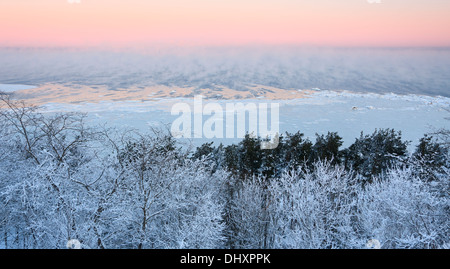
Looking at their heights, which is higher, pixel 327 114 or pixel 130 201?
pixel 130 201

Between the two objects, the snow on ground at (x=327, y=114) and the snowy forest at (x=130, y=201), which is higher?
the snowy forest at (x=130, y=201)

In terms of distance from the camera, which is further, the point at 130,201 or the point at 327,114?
the point at 327,114

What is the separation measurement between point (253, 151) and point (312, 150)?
5562mm

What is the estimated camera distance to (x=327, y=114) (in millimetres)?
A: 81812

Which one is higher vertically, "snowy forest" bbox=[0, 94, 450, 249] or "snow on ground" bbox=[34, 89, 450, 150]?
"snowy forest" bbox=[0, 94, 450, 249]

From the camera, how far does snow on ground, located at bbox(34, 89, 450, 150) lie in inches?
2361

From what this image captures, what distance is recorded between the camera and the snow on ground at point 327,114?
60.0 m

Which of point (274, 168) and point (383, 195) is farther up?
point (383, 195)

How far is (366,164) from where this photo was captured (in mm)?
22125

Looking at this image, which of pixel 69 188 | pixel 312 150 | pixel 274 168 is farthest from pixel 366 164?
pixel 69 188

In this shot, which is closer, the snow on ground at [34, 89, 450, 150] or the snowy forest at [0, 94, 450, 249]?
the snowy forest at [0, 94, 450, 249]

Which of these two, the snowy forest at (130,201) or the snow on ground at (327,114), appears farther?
the snow on ground at (327,114)
